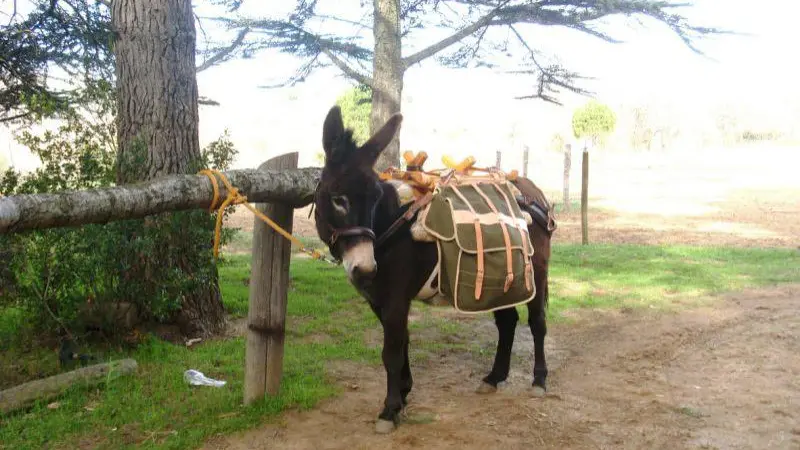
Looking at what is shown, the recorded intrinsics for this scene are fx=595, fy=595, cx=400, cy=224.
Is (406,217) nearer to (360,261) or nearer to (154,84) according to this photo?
(360,261)

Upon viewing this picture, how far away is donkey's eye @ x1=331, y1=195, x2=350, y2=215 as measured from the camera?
347 cm

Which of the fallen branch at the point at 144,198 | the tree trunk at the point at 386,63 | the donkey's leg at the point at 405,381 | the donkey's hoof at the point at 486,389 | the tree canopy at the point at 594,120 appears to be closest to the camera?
the fallen branch at the point at 144,198

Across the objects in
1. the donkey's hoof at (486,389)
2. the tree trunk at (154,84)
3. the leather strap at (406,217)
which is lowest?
the donkey's hoof at (486,389)

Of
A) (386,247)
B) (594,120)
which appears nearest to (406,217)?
(386,247)

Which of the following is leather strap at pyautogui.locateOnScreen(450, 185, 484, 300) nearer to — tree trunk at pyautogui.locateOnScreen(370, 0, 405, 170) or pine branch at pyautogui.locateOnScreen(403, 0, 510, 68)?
tree trunk at pyautogui.locateOnScreen(370, 0, 405, 170)

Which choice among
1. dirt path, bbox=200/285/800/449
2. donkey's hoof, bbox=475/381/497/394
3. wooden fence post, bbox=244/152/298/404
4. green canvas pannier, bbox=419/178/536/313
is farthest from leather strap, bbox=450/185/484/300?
wooden fence post, bbox=244/152/298/404

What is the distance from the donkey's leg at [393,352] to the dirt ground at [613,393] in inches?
3.7

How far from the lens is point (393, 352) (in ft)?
13.0

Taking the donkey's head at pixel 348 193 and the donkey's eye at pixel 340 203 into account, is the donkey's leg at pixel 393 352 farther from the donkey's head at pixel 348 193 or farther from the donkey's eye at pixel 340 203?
the donkey's eye at pixel 340 203

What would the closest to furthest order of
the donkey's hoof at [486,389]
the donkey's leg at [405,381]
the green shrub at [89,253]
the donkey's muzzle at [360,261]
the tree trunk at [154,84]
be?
the donkey's muzzle at [360,261]
the donkey's leg at [405,381]
the green shrub at [89,253]
the donkey's hoof at [486,389]
the tree trunk at [154,84]

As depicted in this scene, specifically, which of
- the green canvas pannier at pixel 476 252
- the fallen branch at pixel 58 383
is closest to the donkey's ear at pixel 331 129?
the green canvas pannier at pixel 476 252

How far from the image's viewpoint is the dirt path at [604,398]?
3822 millimetres

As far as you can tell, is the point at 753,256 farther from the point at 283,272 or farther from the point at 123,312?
the point at 123,312

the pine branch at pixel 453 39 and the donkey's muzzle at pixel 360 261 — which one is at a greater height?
the pine branch at pixel 453 39
